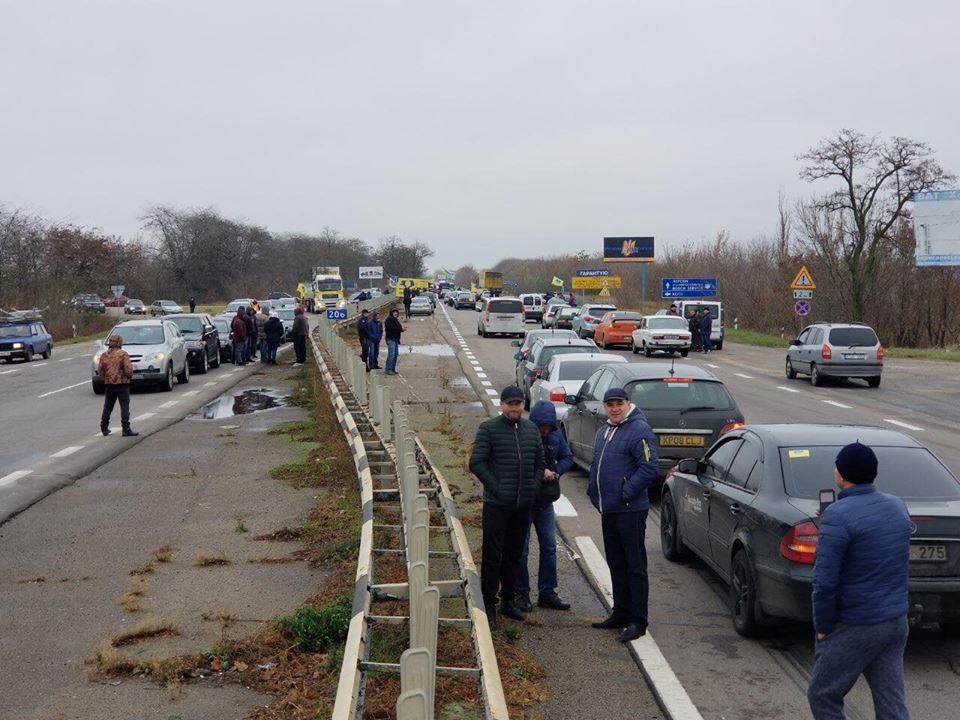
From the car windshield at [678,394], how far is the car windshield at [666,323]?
27950mm

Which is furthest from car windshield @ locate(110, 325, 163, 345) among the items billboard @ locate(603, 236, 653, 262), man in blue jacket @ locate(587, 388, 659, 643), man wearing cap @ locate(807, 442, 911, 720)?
billboard @ locate(603, 236, 653, 262)

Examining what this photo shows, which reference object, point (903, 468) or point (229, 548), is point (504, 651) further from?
point (229, 548)

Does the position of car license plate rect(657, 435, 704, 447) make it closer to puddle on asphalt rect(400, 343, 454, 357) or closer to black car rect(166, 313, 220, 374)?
black car rect(166, 313, 220, 374)

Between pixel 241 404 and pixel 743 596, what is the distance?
17.9m

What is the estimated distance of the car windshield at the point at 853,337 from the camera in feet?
95.7

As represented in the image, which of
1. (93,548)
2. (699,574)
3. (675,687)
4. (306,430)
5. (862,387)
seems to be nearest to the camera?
(675,687)

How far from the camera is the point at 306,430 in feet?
61.8

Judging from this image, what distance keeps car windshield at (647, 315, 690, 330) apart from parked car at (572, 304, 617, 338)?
6.45 meters

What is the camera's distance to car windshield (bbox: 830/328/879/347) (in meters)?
29.2

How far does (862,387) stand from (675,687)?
24.9m

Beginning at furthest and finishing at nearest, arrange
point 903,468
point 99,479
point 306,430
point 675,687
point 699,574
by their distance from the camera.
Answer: point 306,430 < point 99,479 < point 699,574 < point 903,468 < point 675,687

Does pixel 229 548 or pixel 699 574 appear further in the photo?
pixel 229 548

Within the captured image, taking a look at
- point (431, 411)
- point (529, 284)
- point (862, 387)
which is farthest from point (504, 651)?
point (529, 284)

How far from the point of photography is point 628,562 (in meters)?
7.49
